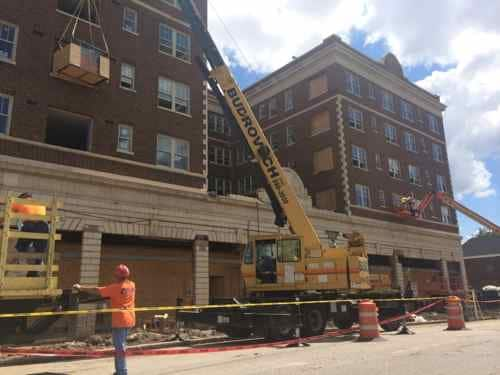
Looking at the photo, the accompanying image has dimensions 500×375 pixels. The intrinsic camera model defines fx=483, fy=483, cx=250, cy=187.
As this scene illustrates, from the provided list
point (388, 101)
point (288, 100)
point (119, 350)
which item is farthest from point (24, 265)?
point (388, 101)

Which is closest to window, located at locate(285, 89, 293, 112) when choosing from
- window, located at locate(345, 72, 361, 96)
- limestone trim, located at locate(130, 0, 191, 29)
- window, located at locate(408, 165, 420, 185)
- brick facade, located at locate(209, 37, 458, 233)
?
brick facade, located at locate(209, 37, 458, 233)

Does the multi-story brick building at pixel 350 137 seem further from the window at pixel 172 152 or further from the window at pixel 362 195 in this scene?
the window at pixel 172 152

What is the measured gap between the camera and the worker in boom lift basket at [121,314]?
753 cm

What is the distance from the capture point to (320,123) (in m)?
37.2

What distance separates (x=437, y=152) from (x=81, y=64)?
36076 millimetres

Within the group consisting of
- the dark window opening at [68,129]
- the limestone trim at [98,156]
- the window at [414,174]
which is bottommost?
the limestone trim at [98,156]

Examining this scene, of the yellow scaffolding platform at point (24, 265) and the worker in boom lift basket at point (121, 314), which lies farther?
the yellow scaffolding platform at point (24, 265)

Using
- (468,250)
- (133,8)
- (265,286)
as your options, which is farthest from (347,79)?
(468,250)

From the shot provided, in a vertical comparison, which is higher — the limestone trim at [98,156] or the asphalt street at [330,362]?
the limestone trim at [98,156]

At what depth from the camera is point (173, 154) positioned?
2456 cm

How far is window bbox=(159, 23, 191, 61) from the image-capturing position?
26114 millimetres

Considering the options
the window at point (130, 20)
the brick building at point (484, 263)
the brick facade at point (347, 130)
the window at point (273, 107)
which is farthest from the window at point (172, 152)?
the brick building at point (484, 263)

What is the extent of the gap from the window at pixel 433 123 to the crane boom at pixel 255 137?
32.4 meters

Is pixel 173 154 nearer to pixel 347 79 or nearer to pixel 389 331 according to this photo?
pixel 389 331
